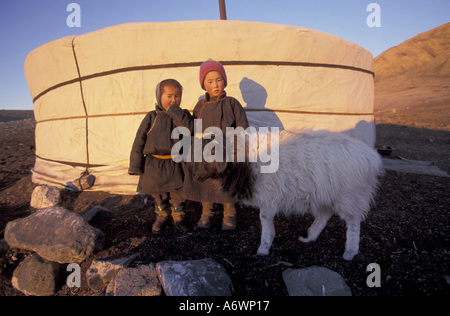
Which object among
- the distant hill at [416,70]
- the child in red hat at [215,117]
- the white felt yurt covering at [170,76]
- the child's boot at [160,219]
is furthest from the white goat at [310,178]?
the distant hill at [416,70]

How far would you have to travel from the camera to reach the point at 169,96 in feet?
7.03

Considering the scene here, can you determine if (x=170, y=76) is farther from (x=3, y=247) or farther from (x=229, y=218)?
(x=3, y=247)

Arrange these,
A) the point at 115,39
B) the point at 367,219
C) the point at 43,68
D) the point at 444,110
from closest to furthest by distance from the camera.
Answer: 1. the point at 367,219
2. the point at 115,39
3. the point at 43,68
4. the point at 444,110

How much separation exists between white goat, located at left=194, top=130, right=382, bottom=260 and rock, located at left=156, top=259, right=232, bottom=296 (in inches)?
19.2

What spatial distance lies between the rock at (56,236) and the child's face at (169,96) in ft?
4.27

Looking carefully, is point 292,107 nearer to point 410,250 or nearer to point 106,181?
point 410,250

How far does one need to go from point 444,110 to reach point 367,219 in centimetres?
1430

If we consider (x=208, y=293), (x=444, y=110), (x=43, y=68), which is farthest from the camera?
(x=444, y=110)

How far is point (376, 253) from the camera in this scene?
184cm

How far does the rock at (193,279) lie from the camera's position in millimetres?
1371

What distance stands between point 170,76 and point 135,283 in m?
2.54

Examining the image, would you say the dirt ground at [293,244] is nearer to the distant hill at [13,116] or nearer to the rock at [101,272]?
the rock at [101,272]

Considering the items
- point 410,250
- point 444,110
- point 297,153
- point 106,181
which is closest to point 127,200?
point 106,181

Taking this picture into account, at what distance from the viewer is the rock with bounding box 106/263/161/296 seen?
1370 mm
